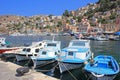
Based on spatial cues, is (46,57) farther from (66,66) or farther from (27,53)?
(27,53)

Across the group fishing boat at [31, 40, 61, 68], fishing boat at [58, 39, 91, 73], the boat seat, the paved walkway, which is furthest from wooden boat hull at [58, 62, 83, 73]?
the paved walkway

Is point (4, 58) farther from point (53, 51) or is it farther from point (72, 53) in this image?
point (72, 53)

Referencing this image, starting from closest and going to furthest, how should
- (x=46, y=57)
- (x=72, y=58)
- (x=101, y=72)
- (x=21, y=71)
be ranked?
(x=21, y=71) < (x=101, y=72) < (x=72, y=58) < (x=46, y=57)

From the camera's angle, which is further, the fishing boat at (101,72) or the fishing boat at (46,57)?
the fishing boat at (46,57)

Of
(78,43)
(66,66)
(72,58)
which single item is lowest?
(66,66)

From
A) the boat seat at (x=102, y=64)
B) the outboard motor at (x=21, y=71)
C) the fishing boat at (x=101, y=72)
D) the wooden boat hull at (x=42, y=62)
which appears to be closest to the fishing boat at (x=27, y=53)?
the wooden boat hull at (x=42, y=62)

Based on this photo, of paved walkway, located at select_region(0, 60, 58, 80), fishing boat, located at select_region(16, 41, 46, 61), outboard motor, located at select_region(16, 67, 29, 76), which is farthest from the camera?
fishing boat, located at select_region(16, 41, 46, 61)

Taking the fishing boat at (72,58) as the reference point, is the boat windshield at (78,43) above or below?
above

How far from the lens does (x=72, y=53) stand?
29562 millimetres

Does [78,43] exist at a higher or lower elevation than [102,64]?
higher

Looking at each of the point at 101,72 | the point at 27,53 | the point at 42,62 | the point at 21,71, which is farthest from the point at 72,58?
the point at 27,53

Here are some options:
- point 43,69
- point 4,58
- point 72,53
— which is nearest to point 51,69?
point 43,69

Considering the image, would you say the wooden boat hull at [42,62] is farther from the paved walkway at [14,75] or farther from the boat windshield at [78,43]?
the paved walkway at [14,75]

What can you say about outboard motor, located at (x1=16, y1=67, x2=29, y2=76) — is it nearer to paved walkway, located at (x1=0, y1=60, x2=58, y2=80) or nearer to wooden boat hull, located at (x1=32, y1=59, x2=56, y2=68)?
paved walkway, located at (x1=0, y1=60, x2=58, y2=80)
